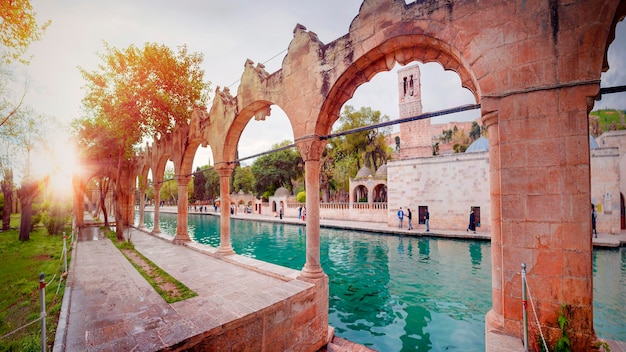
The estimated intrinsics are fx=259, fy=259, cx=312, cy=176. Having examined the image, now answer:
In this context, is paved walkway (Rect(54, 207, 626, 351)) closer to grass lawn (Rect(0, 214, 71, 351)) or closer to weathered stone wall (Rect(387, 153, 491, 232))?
grass lawn (Rect(0, 214, 71, 351))

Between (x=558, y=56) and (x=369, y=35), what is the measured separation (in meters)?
2.44

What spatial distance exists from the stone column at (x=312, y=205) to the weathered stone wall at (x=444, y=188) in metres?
14.5

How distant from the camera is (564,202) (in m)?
2.79

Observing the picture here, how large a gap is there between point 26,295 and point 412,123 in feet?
77.5

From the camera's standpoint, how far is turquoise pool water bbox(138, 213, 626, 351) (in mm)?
5148

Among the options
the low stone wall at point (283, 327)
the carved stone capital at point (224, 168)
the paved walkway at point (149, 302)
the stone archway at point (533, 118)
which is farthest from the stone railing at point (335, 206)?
the stone archway at point (533, 118)

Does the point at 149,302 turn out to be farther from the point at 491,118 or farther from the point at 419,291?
the point at 419,291

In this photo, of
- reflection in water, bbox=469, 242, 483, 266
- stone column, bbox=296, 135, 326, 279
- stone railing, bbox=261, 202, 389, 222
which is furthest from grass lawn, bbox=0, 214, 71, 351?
stone railing, bbox=261, 202, 389, 222

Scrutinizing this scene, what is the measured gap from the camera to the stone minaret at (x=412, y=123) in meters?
22.2

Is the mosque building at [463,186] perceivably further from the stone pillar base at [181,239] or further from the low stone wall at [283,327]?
the stone pillar base at [181,239]

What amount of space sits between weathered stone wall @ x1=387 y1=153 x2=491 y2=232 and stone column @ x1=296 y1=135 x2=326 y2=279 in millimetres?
14497

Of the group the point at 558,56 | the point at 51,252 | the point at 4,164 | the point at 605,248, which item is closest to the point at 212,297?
the point at 558,56

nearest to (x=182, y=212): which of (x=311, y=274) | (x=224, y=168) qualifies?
(x=224, y=168)

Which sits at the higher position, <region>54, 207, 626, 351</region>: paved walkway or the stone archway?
the stone archway
